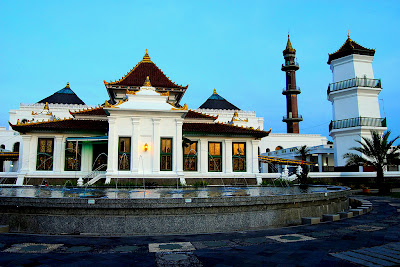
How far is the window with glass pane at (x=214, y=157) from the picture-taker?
28062 mm

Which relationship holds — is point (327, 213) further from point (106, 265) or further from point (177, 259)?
point (106, 265)

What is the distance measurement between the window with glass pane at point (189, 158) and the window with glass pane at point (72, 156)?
919 centimetres

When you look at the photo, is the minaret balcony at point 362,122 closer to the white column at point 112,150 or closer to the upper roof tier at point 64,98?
the white column at point 112,150

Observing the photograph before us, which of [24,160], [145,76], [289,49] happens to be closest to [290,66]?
[289,49]

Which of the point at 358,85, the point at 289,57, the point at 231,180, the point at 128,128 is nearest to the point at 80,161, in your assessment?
the point at 128,128

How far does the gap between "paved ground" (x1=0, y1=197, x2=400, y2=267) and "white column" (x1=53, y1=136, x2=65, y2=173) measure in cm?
1800

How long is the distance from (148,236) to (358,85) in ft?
124

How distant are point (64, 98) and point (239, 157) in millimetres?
42692

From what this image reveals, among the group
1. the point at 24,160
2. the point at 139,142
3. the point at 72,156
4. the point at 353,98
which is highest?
the point at 353,98

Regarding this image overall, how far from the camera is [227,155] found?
28234 millimetres

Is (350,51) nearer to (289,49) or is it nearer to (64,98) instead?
(289,49)

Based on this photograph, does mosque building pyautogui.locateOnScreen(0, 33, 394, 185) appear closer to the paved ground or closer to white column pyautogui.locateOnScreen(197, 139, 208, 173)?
white column pyautogui.locateOnScreen(197, 139, 208, 173)

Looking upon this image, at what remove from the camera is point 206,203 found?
9734 millimetres

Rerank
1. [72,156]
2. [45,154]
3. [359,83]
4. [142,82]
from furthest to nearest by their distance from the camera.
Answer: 1. [359,83]
2. [142,82]
3. [72,156]
4. [45,154]
